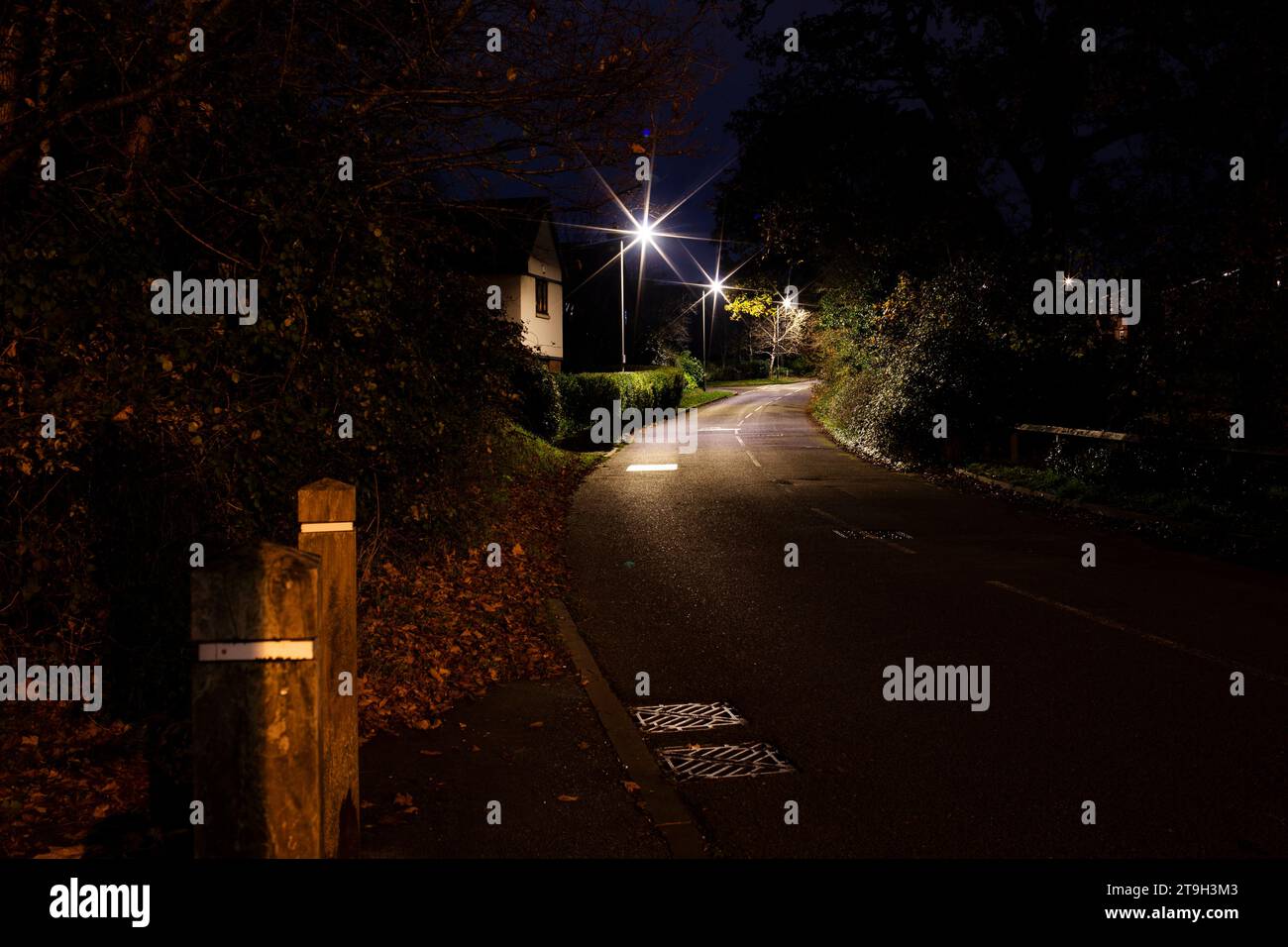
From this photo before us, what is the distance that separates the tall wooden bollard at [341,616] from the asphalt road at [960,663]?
168cm

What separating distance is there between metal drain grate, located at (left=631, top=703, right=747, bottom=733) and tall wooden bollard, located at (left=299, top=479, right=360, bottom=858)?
2225 millimetres

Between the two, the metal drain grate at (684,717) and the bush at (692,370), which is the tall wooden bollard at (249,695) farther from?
the bush at (692,370)

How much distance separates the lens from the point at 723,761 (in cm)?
542

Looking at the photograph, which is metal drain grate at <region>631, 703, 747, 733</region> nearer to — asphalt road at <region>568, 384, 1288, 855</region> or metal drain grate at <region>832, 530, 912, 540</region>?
asphalt road at <region>568, 384, 1288, 855</region>

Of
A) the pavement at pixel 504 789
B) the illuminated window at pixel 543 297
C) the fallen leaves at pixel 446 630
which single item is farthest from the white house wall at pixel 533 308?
the pavement at pixel 504 789

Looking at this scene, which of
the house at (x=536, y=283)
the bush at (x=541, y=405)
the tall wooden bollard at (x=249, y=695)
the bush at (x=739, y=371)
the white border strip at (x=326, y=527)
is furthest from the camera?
the bush at (x=739, y=371)

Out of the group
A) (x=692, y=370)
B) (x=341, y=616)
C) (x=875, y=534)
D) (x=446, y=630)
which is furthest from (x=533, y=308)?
(x=341, y=616)

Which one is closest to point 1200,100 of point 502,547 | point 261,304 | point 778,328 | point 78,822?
point 502,547

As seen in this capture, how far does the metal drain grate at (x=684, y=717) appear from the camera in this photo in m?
6.03

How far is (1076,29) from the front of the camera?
1973 centimetres

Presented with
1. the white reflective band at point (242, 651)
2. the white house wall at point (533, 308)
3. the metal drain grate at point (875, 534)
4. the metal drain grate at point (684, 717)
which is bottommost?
the metal drain grate at point (684, 717)

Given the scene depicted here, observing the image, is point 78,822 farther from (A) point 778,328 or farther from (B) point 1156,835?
(A) point 778,328

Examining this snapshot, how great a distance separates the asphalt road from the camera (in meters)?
4.52
